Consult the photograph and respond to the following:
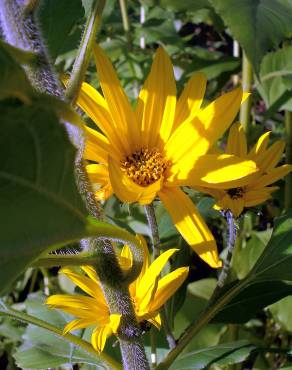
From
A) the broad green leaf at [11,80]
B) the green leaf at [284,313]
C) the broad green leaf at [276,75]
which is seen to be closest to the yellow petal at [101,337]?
the broad green leaf at [11,80]

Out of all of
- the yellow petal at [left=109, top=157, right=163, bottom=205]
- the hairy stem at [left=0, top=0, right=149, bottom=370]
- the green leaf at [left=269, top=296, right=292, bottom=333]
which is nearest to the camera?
the hairy stem at [left=0, top=0, right=149, bottom=370]

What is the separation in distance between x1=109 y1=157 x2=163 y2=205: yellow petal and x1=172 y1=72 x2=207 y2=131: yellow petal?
0.27 ft

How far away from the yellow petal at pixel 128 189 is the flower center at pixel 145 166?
0.11ft

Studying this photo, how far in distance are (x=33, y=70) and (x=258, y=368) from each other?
938 mm

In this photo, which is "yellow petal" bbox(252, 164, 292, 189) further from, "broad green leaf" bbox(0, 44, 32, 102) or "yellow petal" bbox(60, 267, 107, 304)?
"broad green leaf" bbox(0, 44, 32, 102)

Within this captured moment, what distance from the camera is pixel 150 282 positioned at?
627 mm

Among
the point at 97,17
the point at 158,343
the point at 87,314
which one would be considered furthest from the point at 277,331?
the point at 97,17

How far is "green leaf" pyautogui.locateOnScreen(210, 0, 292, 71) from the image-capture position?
48cm

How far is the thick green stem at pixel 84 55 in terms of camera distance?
433 mm

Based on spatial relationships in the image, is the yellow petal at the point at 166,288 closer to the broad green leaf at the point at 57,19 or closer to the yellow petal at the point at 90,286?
the yellow petal at the point at 90,286

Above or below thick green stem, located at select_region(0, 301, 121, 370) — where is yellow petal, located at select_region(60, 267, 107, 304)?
above

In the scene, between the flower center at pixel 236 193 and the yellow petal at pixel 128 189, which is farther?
the flower center at pixel 236 193

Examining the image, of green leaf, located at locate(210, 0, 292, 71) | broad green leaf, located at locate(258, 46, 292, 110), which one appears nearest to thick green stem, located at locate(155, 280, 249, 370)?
green leaf, located at locate(210, 0, 292, 71)

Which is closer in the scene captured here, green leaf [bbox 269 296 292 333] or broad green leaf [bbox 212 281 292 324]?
broad green leaf [bbox 212 281 292 324]
